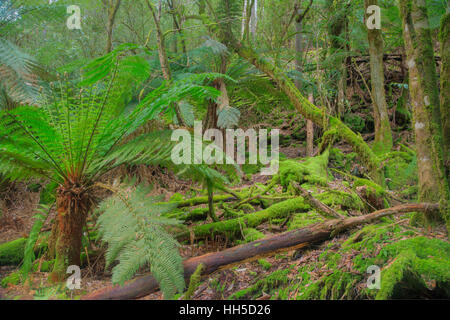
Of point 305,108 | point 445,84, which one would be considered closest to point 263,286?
point 445,84

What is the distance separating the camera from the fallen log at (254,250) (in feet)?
4.41

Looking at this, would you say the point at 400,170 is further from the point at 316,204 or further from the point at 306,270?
the point at 306,270

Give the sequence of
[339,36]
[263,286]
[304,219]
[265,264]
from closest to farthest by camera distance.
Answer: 1. [263,286]
2. [265,264]
3. [304,219]
4. [339,36]

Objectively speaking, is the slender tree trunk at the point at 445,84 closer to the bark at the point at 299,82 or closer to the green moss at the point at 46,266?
the green moss at the point at 46,266

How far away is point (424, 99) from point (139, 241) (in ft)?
5.13

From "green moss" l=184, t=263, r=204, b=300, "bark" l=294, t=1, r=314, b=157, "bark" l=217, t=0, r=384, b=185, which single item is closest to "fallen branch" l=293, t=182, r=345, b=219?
"green moss" l=184, t=263, r=204, b=300

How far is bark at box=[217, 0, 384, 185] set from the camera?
291 cm

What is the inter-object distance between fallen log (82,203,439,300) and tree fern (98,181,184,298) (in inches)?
3.9

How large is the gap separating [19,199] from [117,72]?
2588mm

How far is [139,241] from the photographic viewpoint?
Result: 1353mm

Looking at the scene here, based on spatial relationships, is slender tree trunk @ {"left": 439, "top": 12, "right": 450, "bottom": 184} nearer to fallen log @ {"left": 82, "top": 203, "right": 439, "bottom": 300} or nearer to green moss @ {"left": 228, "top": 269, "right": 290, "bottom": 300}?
fallen log @ {"left": 82, "top": 203, "right": 439, "bottom": 300}
